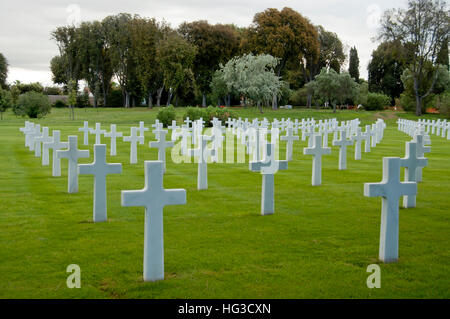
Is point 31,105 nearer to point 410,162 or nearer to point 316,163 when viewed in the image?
point 316,163

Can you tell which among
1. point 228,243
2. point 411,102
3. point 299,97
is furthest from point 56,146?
point 299,97

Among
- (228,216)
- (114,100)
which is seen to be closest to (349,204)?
(228,216)

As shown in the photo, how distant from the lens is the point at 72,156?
32.0 ft

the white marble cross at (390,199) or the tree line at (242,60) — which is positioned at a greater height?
the tree line at (242,60)

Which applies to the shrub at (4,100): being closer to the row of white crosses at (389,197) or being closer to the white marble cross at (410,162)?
the white marble cross at (410,162)

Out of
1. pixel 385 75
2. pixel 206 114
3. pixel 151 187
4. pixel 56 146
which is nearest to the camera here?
pixel 151 187

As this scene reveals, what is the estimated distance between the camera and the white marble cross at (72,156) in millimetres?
9586

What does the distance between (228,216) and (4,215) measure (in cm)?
346

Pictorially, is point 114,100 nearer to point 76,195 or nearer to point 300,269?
point 76,195

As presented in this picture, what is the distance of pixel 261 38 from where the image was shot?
60719mm

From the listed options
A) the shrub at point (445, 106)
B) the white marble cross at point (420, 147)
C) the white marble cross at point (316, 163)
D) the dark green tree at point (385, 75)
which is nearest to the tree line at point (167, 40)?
the dark green tree at point (385, 75)

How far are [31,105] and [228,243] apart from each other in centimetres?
4603

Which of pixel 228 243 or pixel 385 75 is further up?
pixel 385 75

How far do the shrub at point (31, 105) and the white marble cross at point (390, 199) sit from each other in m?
47.1
